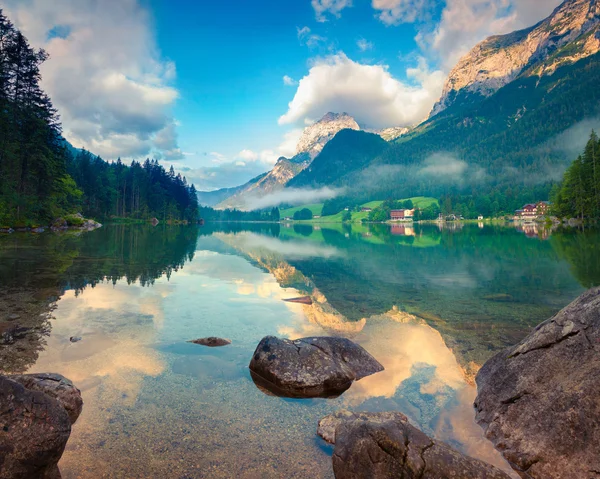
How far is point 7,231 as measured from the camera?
194ft

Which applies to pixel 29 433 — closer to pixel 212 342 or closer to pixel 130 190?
pixel 212 342

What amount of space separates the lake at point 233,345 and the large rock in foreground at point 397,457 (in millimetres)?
832

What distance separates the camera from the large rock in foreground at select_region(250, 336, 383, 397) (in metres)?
10.3

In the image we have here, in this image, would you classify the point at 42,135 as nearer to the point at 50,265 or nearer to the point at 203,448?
the point at 50,265

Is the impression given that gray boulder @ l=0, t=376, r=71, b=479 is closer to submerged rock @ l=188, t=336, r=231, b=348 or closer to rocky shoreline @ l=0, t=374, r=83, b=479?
rocky shoreline @ l=0, t=374, r=83, b=479

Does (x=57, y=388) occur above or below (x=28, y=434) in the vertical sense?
below

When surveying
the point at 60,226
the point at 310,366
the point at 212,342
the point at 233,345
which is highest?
the point at 60,226

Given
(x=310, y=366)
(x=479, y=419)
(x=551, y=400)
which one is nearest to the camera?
(x=551, y=400)

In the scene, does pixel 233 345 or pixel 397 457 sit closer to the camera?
pixel 397 457

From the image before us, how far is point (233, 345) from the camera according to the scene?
45.6 feet

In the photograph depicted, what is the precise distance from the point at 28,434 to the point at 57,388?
9.28 ft

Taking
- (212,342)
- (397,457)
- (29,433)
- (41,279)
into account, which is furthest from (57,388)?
(41,279)

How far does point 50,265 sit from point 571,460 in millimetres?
35243

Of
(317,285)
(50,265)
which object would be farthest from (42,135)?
(317,285)
